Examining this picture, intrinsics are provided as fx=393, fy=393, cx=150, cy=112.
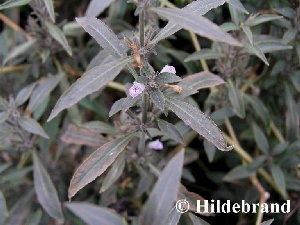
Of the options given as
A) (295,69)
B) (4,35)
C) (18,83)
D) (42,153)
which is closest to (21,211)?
(42,153)

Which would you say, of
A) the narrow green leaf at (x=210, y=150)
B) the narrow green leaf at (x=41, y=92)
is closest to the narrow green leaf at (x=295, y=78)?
the narrow green leaf at (x=210, y=150)

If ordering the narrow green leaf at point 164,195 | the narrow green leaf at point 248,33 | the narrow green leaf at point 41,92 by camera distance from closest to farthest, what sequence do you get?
the narrow green leaf at point 164,195
the narrow green leaf at point 248,33
the narrow green leaf at point 41,92

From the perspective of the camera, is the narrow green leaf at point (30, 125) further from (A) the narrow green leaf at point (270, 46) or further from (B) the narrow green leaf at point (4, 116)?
(A) the narrow green leaf at point (270, 46)

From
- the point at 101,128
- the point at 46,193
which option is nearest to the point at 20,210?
the point at 46,193

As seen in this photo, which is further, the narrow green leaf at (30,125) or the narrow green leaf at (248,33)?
the narrow green leaf at (30,125)

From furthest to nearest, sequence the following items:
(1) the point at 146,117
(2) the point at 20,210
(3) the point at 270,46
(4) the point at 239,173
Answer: (2) the point at 20,210
(4) the point at 239,173
(3) the point at 270,46
(1) the point at 146,117

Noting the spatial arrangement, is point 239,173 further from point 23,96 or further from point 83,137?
point 23,96

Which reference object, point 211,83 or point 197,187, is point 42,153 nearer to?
point 197,187
